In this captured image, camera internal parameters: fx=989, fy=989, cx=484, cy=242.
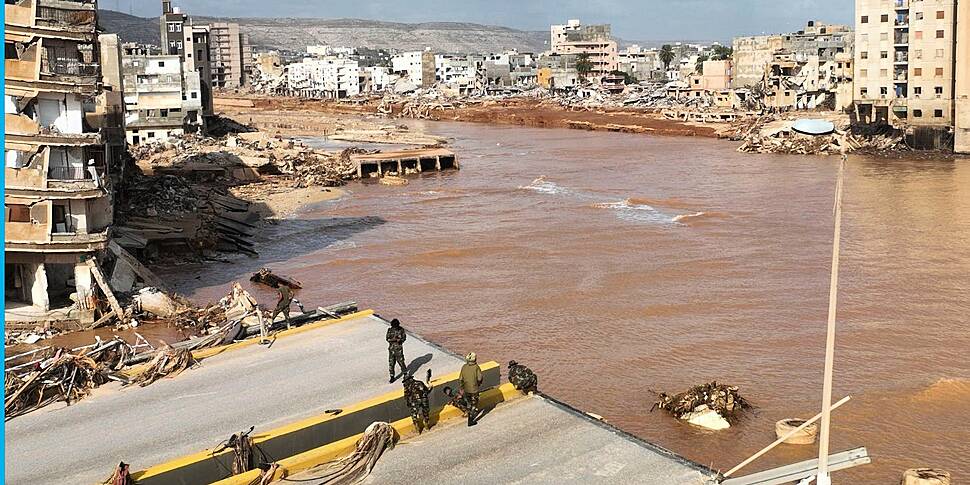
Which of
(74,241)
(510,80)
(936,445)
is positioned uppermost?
(510,80)

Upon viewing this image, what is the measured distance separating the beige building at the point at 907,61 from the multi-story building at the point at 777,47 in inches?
1664

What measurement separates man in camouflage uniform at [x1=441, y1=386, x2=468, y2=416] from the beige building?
58327 mm

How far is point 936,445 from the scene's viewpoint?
51.8ft

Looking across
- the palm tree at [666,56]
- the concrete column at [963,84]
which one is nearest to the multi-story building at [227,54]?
the palm tree at [666,56]

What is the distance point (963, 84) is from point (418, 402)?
5797cm

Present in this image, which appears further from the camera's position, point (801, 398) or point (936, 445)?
point (801, 398)

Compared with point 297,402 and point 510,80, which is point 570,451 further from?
point 510,80

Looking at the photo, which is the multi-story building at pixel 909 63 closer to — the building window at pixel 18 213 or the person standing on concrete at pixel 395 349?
the building window at pixel 18 213

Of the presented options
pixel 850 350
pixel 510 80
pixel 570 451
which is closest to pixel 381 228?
pixel 850 350

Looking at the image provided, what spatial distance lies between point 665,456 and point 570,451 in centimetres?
103

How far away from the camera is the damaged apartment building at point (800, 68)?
276 ft

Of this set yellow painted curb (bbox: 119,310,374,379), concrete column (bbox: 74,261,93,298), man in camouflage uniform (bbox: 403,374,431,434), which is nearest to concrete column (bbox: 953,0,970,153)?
yellow painted curb (bbox: 119,310,374,379)

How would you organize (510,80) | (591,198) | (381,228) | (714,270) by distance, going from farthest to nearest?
1. (510,80)
2. (591,198)
3. (381,228)
4. (714,270)

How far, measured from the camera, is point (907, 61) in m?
63.8
